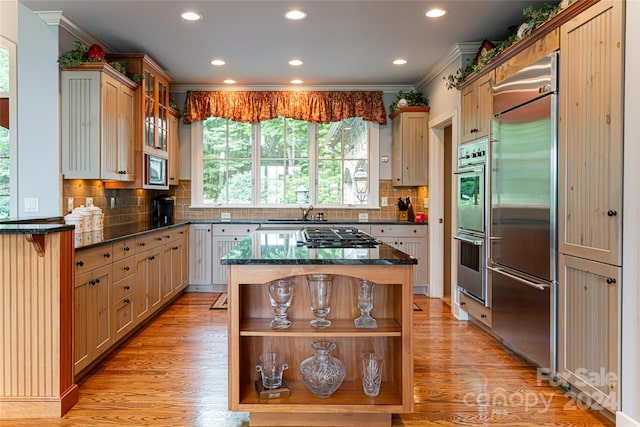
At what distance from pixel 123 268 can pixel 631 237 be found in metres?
3.31

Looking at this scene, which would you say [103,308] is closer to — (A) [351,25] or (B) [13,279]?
(B) [13,279]

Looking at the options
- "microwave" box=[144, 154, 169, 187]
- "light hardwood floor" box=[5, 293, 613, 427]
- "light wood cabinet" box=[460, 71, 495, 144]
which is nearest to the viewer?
"light hardwood floor" box=[5, 293, 613, 427]

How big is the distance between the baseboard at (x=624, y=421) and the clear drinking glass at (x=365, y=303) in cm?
123

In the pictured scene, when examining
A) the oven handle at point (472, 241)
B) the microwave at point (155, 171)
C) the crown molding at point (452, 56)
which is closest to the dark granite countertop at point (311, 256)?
the oven handle at point (472, 241)

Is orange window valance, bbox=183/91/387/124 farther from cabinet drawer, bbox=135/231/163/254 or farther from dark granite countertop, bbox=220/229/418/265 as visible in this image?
dark granite countertop, bbox=220/229/418/265

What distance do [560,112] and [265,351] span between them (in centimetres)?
217

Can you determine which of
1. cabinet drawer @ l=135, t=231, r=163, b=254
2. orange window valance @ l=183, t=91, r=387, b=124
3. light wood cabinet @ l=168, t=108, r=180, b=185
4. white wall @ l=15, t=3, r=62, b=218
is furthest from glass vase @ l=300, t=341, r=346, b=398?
orange window valance @ l=183, t=91, r=387, b=124

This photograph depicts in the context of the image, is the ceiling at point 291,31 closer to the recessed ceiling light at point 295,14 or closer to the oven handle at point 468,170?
the recessed ceiling light at point 295,14

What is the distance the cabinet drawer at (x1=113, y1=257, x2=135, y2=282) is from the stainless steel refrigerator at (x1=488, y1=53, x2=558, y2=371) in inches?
112

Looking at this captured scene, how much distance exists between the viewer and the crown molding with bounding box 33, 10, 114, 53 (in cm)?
381

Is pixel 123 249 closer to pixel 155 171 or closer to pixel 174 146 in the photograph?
pixel 155 171

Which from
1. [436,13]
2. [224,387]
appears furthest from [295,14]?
[224,387]

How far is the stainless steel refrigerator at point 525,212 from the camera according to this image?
9.77 feet

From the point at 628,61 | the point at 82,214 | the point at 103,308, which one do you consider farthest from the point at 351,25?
the point at 103,308
